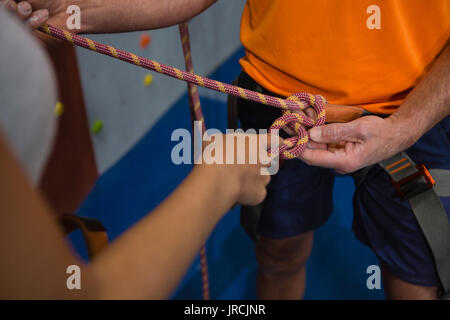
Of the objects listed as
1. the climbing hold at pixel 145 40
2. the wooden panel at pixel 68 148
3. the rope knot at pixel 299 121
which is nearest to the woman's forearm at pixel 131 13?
the rope knot at pixel 299 121

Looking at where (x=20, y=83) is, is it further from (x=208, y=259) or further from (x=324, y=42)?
(x=208, y=259)

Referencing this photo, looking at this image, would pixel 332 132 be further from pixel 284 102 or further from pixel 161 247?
pixel 161 247

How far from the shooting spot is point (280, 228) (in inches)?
36.0

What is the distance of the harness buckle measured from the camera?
0.71 metres

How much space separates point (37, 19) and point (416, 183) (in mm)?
638

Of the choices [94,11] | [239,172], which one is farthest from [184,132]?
[239,172]

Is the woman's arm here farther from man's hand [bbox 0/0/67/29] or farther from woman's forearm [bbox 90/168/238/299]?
man's hand [bbox 0/0/67/29]

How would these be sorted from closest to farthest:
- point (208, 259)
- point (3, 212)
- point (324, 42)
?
point (3, 212)
point (324, 42)
point (208, 259)

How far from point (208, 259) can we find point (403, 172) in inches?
32.8

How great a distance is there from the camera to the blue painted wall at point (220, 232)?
1317mm

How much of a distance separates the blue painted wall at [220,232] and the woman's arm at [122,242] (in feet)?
2.78

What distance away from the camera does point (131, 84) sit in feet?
5.76

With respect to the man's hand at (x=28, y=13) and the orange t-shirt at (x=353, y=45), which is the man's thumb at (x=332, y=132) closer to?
the orange t-shirt at (x=353, y=45)

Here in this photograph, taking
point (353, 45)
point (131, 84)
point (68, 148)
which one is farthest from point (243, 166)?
point (131, 84)
